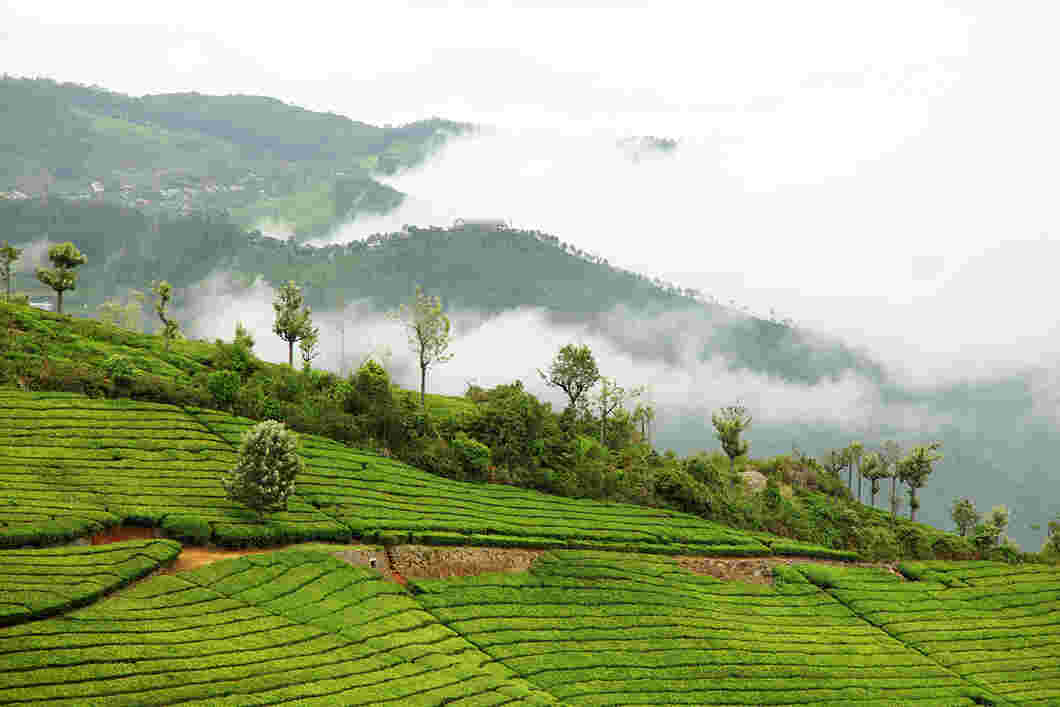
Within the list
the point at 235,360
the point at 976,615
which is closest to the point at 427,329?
the point at 235,360

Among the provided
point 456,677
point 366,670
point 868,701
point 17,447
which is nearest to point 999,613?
point 868,701

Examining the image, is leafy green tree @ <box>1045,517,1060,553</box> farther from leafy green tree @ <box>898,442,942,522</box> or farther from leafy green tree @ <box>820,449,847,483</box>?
leafy green tree @ <box>820,449,847,483</box>

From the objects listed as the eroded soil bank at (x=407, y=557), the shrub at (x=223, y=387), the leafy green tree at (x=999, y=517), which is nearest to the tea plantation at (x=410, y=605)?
the eroded soil bank at (x=407, y=557)

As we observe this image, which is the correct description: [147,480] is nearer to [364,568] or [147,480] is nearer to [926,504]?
[364,568]

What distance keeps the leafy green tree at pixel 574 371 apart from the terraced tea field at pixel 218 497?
53.0ft

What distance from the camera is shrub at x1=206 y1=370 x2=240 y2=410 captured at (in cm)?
5100

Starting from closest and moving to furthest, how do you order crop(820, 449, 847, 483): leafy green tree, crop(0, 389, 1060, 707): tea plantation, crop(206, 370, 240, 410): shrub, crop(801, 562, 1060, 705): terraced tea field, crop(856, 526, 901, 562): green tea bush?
crop(0, 389, 1060, 707): tea plantation → crop(801, 562, 1060, 705): terraced tea field → crop(206, 370, 240, 410): shrub → crop(856, 526, 901, 562): green tea bush → crop(820, 449, 847, 483): leafy green tree

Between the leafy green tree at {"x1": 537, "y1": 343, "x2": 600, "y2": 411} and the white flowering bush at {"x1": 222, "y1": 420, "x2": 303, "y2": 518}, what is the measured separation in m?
34.7

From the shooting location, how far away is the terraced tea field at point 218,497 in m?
Answer: 35.8

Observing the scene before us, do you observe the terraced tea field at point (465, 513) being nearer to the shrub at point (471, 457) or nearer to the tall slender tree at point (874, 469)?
the shrub at point (471, 457)

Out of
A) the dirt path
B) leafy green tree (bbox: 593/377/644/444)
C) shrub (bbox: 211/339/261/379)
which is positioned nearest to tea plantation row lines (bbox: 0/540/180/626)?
the dirt path

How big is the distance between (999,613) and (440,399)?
158ft

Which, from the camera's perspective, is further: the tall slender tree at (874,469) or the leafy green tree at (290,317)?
the tall slender tree at (874,469)

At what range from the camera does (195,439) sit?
4541cm
